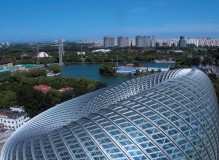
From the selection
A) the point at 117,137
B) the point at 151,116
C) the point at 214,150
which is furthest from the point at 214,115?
the point at 117,137

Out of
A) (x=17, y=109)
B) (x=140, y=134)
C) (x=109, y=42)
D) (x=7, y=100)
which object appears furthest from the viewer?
(x=109, y=42)

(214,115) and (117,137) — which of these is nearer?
(117,137)

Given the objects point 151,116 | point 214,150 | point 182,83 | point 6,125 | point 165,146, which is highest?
point 182,83

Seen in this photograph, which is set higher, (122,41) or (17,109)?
(122,41)

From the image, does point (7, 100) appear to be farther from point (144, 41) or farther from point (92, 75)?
point (144, 41)

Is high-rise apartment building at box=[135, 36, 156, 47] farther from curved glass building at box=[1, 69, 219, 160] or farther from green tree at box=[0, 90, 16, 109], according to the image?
curved glass building at box=[1, 69, 219, 160]

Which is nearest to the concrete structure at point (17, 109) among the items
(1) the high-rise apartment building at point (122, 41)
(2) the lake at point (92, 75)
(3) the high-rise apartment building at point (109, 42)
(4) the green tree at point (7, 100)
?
(4) the green tree at point (7, 100)

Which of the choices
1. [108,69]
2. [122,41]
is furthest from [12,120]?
[122,41]

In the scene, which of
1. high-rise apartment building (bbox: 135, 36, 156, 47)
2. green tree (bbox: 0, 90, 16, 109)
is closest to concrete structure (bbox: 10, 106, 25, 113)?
green tree (bbox: 0, 90, 16, 109)

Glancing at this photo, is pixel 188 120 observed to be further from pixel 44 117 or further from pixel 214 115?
pixel 44 117

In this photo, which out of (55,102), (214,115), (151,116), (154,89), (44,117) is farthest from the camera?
(55,102)

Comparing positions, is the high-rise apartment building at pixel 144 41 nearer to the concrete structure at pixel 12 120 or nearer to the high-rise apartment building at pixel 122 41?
the high-rise apartment building at pixel 122 41
